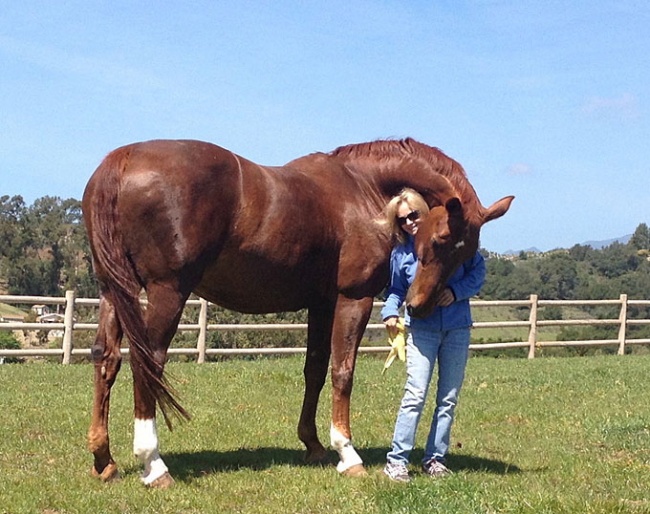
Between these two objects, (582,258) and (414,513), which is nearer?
(414,513)

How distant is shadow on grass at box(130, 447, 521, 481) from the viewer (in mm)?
5359

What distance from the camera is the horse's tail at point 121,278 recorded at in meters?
4.58

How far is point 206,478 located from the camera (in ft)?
16.5

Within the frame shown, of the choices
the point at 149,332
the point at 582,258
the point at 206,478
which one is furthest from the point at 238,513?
the point at 582,258

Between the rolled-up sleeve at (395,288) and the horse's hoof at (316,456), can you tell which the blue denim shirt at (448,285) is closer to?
A: the rolled-up sleeve at (395,288)

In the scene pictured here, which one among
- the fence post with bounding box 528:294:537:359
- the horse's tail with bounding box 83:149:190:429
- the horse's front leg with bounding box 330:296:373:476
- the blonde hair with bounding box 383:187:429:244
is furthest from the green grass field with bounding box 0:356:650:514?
the fence post with bounding box 528:294:537:359

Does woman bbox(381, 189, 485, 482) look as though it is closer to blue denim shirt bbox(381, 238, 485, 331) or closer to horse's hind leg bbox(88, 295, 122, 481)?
blue denim shirt bbox(381, 238, 485, 331)

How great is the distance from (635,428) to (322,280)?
3.41 metres

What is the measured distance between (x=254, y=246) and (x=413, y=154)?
138cm

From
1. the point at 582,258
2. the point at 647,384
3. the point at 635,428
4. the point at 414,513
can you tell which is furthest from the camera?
Answer: the point at 582,258

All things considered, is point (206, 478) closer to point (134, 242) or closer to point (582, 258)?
point (134, 242)

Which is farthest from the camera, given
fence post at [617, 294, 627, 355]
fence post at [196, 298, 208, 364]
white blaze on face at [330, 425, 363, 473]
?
fence post at [617, 294, 627, 355]

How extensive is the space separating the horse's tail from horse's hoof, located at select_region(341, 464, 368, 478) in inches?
48.8

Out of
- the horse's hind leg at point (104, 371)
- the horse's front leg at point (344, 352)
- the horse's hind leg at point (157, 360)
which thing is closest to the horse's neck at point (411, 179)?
the horse's front leg at point (344, 352)
